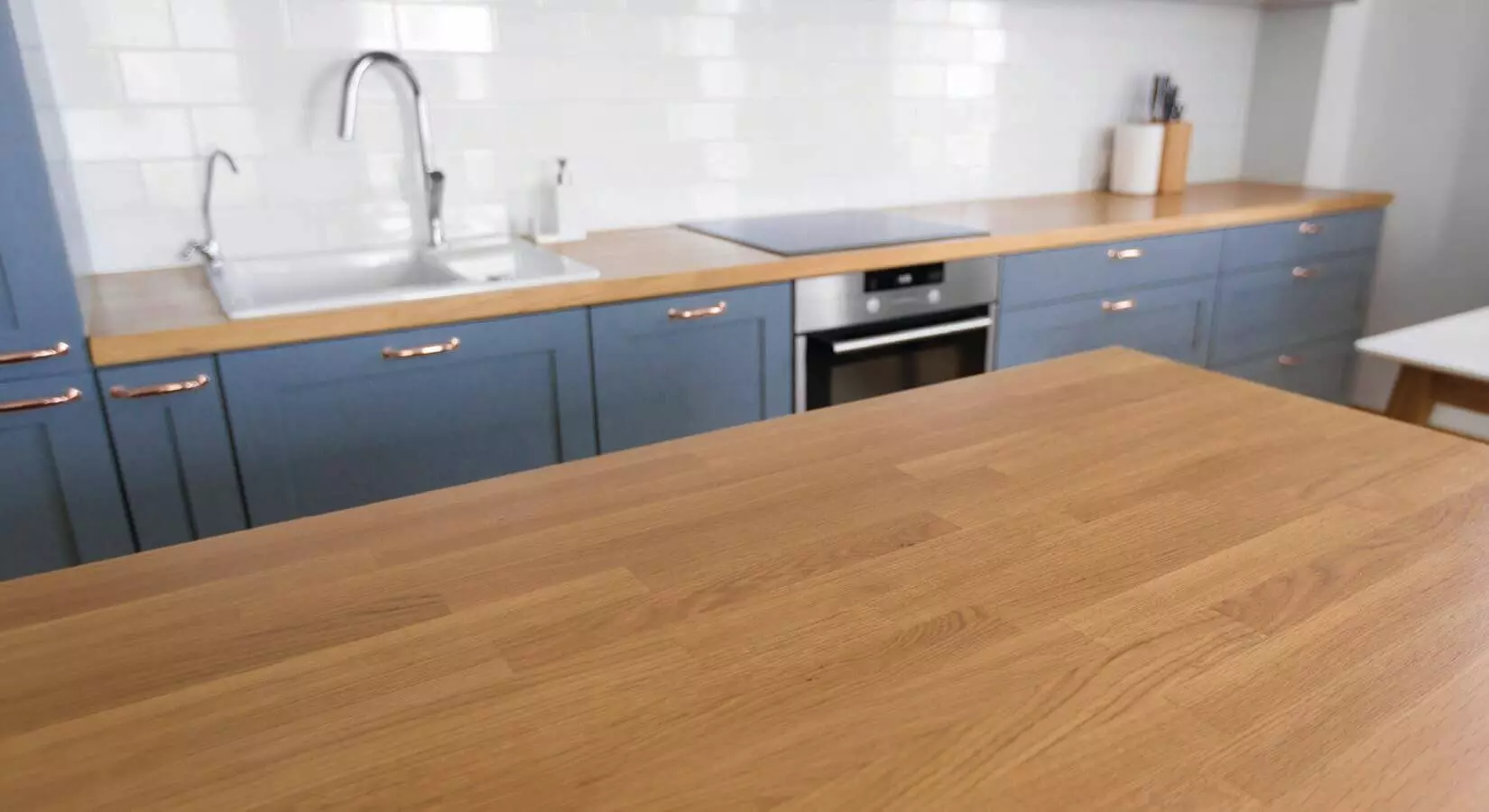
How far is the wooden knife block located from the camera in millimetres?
3363

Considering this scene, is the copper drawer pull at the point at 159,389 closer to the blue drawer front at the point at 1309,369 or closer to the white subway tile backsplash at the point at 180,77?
the white subway tile backsplash at the point at 180,77

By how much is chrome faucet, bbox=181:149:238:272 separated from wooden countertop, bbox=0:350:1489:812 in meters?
1.44

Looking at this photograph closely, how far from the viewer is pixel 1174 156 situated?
11.1 ft

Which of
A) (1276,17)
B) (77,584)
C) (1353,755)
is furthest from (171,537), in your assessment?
(1276,17)

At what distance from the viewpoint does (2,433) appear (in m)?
1.60

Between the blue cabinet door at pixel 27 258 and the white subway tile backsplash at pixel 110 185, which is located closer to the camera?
the blue cabinet door at pixel 27 258

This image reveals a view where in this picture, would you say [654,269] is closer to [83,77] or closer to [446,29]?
[446,29]

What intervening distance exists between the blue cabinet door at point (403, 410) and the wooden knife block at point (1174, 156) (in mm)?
2336

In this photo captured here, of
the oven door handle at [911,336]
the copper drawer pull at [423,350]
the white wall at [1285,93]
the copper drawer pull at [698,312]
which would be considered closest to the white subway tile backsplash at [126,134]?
the copper drawer pull at [423,350]

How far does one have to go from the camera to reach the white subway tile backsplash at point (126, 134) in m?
1.98

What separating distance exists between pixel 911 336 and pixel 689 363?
1.93 ft

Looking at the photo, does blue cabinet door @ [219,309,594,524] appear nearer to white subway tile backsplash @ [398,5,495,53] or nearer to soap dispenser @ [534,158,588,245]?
soap dispenser @ [534,158,588,245]

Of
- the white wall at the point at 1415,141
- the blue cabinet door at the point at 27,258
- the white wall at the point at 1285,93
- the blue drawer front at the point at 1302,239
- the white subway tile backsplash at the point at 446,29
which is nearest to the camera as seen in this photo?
the blue cabinet door at the point at 27,258

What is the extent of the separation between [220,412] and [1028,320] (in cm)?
195
